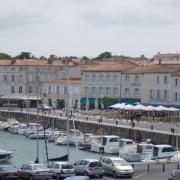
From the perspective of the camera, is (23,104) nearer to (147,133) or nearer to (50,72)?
(50,72)

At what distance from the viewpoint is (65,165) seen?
38.3m

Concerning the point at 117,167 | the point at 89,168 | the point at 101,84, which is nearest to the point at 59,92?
the point at 101,84

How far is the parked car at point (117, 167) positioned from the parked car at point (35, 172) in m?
3.93

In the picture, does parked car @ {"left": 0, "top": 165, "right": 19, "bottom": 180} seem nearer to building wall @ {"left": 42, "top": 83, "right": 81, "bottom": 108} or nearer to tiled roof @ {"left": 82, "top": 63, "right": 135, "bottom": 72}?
tiled roof @ {"left": 82, "top": 63, "right": 135, "bottom": 72}

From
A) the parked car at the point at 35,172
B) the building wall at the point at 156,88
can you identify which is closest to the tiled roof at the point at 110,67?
the building wall at the point at 156,88

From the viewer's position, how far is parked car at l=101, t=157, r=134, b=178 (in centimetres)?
3862

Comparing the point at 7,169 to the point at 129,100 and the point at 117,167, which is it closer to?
the point at 117,167

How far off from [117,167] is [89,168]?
1.65 meters

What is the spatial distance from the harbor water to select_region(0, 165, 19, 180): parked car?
1680 cm

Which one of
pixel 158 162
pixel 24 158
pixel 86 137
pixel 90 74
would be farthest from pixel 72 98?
pixel 158 162

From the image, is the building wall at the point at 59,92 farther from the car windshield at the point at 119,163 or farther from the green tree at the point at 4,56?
the car windshield at the point at 119,163

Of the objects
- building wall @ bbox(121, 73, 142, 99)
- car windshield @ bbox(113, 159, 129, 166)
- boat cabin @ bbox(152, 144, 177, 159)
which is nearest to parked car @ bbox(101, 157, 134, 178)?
car windshield @ bbox(113, 159, 129, 166)

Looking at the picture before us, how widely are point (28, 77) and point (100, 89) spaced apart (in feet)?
75.3

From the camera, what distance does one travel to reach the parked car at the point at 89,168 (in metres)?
38.3
